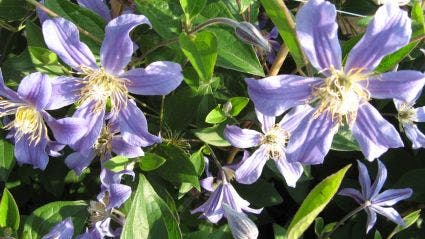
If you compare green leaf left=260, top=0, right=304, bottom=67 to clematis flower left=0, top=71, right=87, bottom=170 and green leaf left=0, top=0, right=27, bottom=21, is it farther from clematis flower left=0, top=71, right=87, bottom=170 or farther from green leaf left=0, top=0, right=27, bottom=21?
green leaf left=0, top=0, right=27, bottom=21

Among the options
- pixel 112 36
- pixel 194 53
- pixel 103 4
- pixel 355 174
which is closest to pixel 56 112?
pixel 103 4

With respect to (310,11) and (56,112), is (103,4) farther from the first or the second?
(310,11)

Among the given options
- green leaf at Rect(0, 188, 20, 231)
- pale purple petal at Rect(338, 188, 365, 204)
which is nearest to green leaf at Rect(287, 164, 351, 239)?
green leaf at Rect(0, 188, 20, 231)

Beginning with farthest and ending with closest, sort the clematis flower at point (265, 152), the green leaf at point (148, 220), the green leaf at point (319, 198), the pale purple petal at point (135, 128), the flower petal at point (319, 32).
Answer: the clematis flower at point (265, 152) → the pale purple petal at point (135, 128) → the green leaf at point (148, 220) → the flower petal at point (319, 32) → the green leaf at point (319, 198)

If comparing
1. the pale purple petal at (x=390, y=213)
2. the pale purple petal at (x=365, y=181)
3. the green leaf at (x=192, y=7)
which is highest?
the green leaf at (x=192, y=7)

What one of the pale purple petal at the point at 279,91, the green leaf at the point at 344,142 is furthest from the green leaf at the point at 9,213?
the green leaf at the point at 344,142

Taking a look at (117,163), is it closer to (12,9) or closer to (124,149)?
(124,149)

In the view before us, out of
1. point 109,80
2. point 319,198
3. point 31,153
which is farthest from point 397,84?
point 31,153

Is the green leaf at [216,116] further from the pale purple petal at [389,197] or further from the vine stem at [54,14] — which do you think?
the pale purple petal at [389,197]
